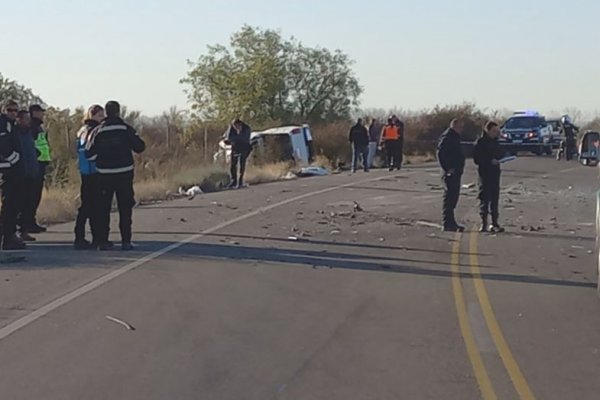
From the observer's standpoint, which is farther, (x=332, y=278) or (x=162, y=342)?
(x=332, y=278)

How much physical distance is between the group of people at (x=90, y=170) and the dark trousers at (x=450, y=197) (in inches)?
235

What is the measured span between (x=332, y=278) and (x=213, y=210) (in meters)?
9.38

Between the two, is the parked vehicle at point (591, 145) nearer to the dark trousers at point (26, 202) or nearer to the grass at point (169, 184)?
the dark trousers at point (26, 202)

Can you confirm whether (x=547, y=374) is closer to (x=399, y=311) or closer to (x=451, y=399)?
(x=451, y=399)

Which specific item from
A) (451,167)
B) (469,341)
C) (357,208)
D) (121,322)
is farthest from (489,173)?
(121,322)

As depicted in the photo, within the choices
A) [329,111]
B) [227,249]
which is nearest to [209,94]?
[329,111]

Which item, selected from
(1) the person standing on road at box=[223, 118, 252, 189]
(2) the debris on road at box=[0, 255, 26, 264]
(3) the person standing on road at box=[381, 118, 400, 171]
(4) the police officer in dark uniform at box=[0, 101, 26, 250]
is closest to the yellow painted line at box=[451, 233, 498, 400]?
(2) the debris on road at box=[0, 255, 26, 264]

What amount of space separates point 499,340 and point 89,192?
26.4 ft

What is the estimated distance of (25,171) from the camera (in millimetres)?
16469

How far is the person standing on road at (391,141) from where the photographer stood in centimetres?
3750

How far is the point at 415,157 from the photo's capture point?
55562 mm

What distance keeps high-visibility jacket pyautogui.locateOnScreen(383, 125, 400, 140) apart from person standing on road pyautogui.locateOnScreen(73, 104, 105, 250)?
72.5 ft

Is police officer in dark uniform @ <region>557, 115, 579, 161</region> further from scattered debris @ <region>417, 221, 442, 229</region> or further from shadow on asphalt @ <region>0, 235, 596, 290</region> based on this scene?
shadow on asphalt @ <region>0, 235, 596, 290</region>

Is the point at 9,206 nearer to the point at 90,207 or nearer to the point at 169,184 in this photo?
the point at 90,207
